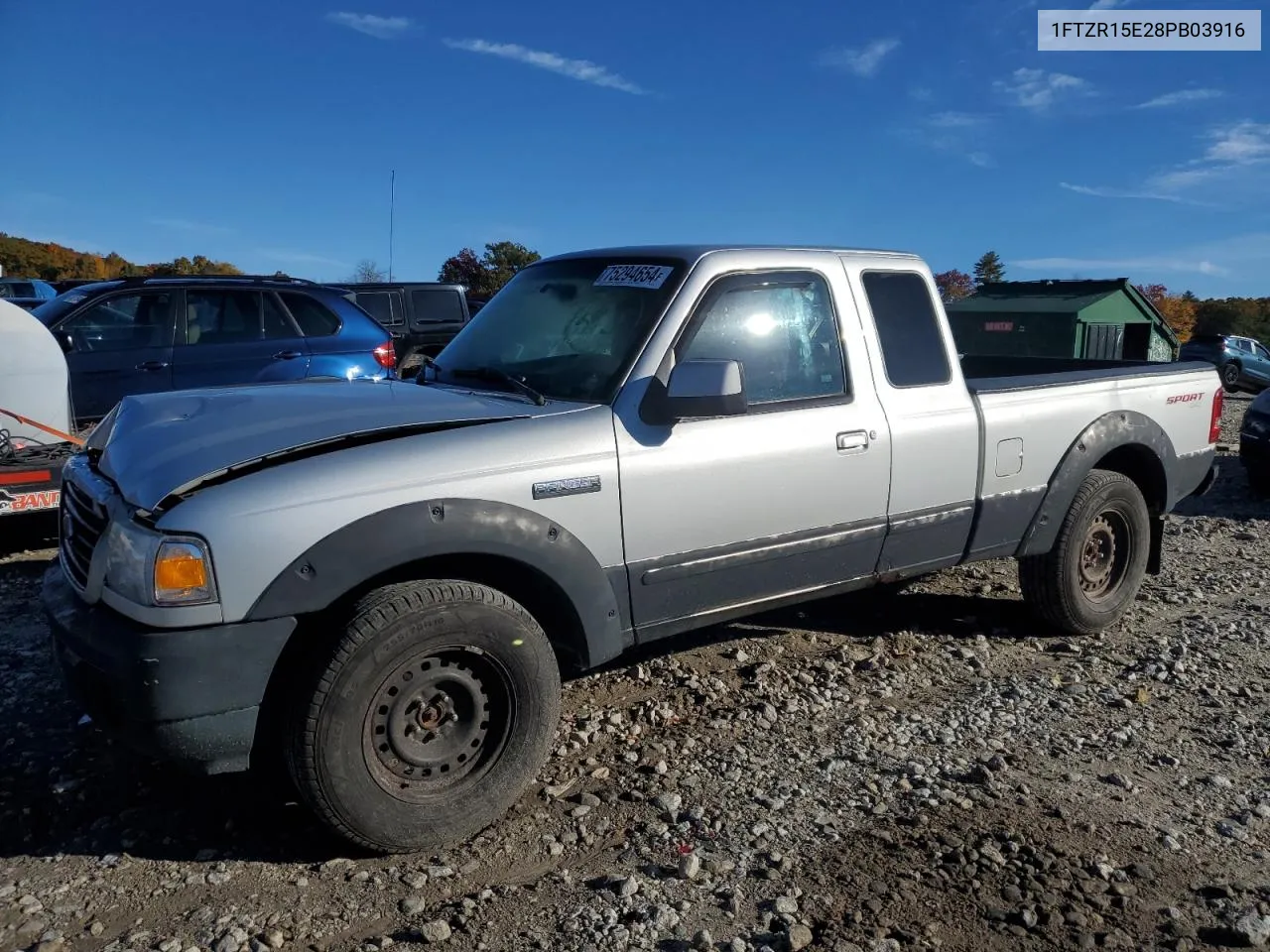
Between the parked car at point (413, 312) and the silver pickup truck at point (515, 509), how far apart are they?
34.1 ft

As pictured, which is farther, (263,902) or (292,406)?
(292,406)

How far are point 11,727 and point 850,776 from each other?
3.20 meters

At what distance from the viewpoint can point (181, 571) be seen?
2742 mm

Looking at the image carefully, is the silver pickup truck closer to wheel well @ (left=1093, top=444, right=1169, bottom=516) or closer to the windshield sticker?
the windshield sticker

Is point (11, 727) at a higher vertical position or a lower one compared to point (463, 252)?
lower

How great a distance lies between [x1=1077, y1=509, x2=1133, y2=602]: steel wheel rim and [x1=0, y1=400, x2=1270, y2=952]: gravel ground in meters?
0.49

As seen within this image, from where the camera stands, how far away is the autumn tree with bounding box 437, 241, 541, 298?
104 ft

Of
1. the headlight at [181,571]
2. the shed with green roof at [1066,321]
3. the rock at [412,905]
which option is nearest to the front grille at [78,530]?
the headlight at [181,571]

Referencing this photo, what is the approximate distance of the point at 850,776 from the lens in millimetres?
3689

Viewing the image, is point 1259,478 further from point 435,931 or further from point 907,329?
point 435,931

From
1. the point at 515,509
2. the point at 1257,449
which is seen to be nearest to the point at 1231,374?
the point at 1257,449

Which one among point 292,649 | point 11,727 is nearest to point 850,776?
point 292,649

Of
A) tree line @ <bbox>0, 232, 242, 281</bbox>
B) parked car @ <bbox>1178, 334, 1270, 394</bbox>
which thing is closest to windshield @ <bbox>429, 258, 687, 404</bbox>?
parked car @ <bbox>1178, 334, 1270, 394</bbox>

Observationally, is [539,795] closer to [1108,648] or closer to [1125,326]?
[1108,648]
